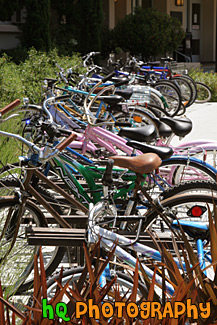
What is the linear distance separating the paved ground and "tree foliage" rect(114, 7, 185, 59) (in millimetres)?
5992

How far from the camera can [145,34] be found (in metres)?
20.3

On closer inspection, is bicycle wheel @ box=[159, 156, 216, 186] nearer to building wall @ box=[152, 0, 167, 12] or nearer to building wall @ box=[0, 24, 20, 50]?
building wall @ box=[0, 24, 20, 50]

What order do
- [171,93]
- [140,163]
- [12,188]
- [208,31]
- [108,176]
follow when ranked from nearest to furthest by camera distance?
[108,176]
[140,163]
[12,188]
[171,93]
[208,31]

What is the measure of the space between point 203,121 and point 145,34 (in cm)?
894

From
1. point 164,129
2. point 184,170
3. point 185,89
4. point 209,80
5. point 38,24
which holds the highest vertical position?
point 38,24

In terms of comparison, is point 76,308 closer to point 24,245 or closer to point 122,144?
point 24,245

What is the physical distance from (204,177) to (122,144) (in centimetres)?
79

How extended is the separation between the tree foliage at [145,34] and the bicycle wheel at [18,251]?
1676cm

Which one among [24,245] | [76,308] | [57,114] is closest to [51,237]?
[24,245]

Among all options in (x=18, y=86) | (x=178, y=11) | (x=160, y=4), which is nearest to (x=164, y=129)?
(x=18, y=86)

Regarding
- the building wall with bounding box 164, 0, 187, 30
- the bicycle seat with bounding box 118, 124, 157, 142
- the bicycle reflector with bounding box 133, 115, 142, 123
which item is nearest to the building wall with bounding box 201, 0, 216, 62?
the building wall with bounding box 164, 0, 187, 30

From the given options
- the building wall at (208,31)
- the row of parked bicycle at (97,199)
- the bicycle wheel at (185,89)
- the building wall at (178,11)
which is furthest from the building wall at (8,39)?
the row of parked bicycle at (97,199)

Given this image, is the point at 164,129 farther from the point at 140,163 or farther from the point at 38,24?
the point at 38,24

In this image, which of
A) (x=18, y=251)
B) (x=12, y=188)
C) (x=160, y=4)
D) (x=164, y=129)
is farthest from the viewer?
(x=160, y=4)
